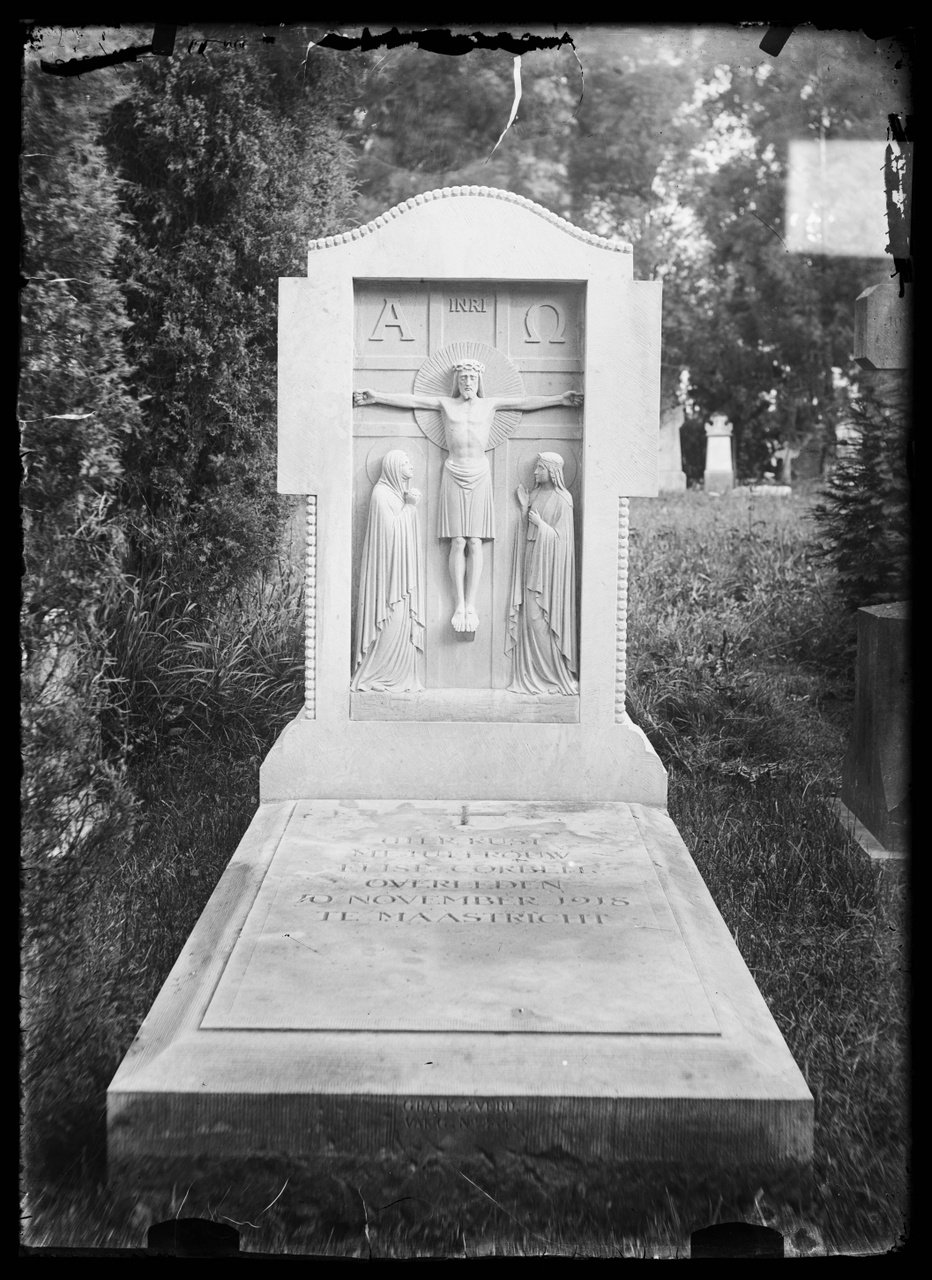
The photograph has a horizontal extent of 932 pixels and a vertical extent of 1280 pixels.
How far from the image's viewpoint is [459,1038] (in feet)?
10.0

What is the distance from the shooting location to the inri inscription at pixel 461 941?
A: 3.18m

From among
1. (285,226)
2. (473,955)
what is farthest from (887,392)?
(473,955)

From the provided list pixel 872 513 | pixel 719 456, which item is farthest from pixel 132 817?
pixel 719 456

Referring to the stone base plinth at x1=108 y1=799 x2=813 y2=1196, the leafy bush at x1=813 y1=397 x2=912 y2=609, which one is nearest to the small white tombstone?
the leafy bush at x1=813 y1=397 x2=912 y2=609

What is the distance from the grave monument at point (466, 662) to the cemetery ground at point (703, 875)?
16.3 inches

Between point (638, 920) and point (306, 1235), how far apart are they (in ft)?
4.81

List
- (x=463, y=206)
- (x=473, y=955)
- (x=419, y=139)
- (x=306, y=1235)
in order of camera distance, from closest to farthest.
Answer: (x=306, y=1235) → (x=473, y=955) → (x=463, y=206) → (x=419, y=139)

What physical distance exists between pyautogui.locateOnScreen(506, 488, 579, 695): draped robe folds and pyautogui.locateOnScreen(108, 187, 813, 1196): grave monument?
0.01m

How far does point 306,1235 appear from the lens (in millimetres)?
2789

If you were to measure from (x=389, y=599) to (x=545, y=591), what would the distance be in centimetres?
72

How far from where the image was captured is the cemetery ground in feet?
9.25

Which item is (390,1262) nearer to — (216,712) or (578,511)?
(578,511)

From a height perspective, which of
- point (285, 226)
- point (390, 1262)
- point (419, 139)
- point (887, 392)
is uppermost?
point (419, 139)

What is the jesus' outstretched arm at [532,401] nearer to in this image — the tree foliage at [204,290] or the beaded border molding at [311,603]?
the beaded border molding at [311,603]
